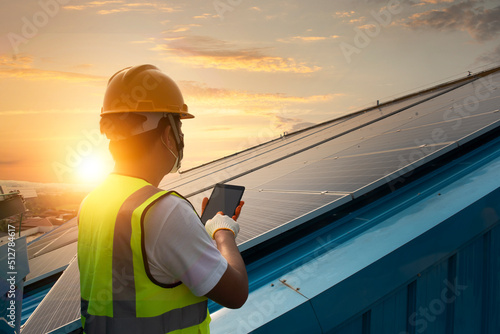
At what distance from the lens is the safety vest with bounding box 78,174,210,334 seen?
1468mm

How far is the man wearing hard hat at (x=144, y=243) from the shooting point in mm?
1432

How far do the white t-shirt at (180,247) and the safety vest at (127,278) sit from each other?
42 mm

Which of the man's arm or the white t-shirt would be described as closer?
the white t-shirt

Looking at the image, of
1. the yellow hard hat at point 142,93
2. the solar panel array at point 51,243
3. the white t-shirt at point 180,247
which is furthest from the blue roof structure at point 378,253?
the solar panel array at point 51,243

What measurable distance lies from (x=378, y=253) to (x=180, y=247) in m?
2.03

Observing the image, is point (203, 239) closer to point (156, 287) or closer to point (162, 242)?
point (162, 242)

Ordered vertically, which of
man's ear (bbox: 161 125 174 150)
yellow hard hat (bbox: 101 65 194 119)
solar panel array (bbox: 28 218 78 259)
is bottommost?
solar panel array (bbox: 28 218 78 259)

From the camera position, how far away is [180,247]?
55.6 inches

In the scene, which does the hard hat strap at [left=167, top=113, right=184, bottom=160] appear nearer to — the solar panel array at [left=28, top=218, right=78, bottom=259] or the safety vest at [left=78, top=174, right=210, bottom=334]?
the safety vest at [left=78, top=174, right=210, bottom=334]

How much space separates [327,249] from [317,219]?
56cm

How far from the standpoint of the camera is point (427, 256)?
290cm

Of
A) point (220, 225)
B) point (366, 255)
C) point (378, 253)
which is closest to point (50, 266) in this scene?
point (220, 225)

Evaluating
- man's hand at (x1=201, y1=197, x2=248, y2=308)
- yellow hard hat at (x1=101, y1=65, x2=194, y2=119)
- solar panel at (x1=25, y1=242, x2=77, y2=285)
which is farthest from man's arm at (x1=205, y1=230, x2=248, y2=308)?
solar panel at (x1=25, y1=242, x2=77, y2=285)

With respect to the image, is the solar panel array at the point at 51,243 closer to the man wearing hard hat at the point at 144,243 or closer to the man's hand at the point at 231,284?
the man wearing hard hat at the point at 144,243
